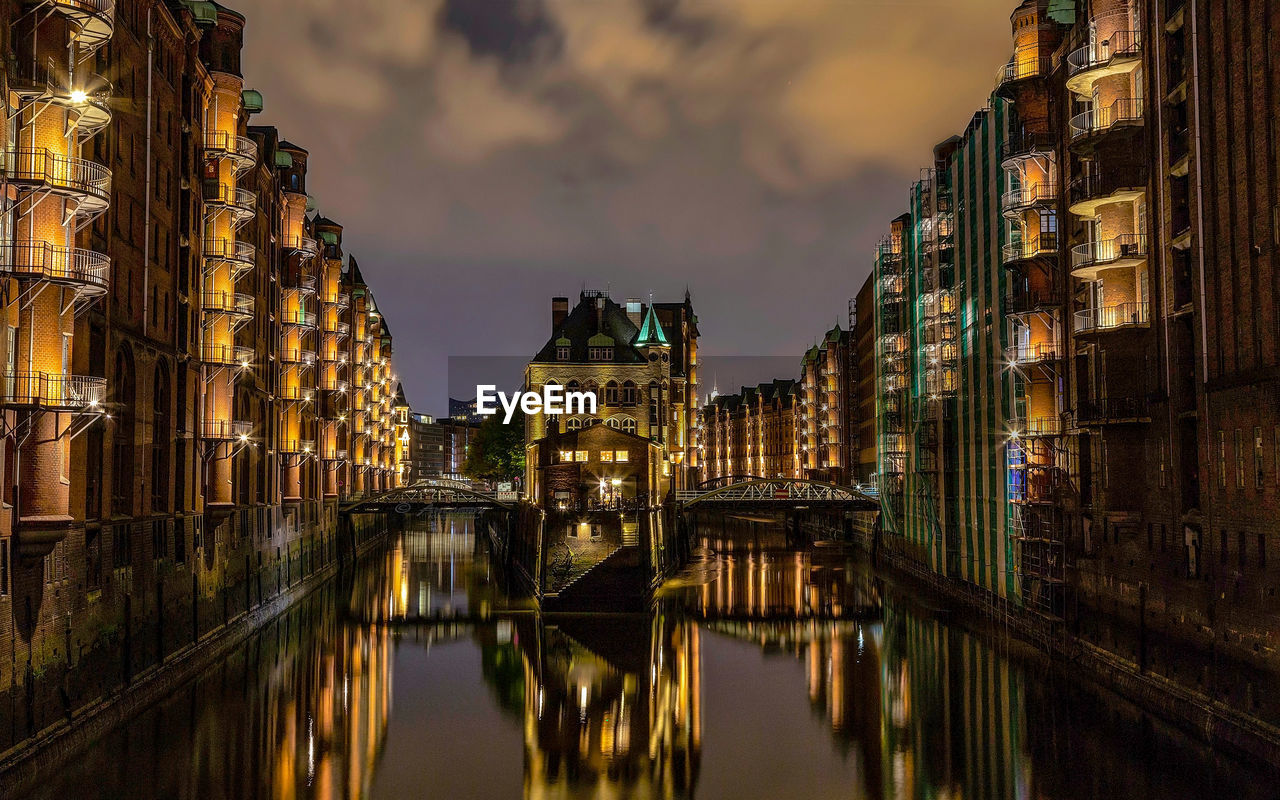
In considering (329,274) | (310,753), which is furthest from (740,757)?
(329,274)

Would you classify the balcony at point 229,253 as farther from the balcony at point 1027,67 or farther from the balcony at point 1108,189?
the balcony at point 1108,189

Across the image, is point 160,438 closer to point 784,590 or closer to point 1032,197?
point 1032,197

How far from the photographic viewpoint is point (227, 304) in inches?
1762

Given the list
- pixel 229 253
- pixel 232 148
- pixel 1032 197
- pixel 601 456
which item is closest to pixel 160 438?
pixel 229 253

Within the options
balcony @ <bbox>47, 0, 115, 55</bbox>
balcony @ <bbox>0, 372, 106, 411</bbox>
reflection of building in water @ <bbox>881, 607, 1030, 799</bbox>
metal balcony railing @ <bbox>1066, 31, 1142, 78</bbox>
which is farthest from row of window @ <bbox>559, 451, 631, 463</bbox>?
balcony @ <bbox>47, 0, 115, 55</bbox>

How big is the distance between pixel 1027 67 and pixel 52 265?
110 ft

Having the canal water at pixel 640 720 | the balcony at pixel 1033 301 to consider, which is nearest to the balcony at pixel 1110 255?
the balcony at pixel 1033 301

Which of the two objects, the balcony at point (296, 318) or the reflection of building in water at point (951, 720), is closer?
the reflection of building in water at point (951, 720)

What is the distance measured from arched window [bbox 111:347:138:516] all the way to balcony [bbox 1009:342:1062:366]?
30.8 metres

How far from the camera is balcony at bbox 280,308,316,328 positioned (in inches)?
2341

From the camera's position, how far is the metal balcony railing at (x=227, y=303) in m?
43.2

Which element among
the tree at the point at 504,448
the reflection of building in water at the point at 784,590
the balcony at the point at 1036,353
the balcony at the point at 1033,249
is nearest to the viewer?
the balcony at the point at 1033,249

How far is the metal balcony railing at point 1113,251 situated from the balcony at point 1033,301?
12.3 feet

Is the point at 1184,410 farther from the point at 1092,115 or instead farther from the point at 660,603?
Answer: the point at 660,603
